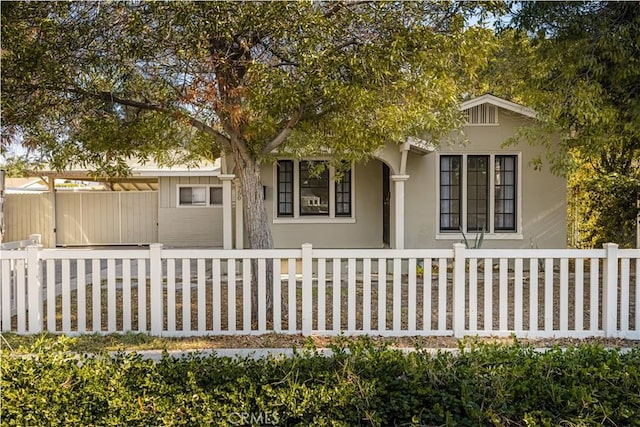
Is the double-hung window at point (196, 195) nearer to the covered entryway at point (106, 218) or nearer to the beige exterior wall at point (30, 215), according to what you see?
the covered entryway at point (106, 218)

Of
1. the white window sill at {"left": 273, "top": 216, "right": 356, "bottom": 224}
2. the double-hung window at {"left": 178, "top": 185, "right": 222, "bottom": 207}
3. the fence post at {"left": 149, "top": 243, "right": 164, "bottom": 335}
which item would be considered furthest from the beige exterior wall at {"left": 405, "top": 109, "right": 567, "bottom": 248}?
the double-hung window at {"left": 178, "top": 185, "right": 222, "bottom": 207}

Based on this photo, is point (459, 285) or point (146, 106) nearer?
point (459, 285)

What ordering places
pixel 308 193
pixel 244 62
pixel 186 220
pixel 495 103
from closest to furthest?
1. pixel 244 62
2. pixel 495 103
3. pixel 308 193
4. pixel 186 220

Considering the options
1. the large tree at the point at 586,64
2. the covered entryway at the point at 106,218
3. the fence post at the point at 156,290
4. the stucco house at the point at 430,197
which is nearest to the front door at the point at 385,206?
the stucco house at the point at 430,197

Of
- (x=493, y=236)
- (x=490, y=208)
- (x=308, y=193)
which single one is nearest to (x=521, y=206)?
(x=490, y=208)

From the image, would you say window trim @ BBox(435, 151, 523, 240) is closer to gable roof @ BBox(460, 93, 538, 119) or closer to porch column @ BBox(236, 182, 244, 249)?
gable roof @ BBox(460, 93, 538, 119)

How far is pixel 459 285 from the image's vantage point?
5.17 metres

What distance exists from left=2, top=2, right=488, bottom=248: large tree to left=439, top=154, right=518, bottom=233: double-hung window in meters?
4.97

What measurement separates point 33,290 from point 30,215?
11910 mm

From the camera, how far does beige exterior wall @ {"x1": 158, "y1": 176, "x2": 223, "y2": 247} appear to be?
50.7 feet

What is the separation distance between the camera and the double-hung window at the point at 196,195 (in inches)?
611

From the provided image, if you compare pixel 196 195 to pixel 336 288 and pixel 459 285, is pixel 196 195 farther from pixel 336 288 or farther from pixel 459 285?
pixel 459 285

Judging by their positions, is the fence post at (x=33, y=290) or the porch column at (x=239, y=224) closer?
the fence post at (x=33, y=290)

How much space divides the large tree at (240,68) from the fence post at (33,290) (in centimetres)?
159
